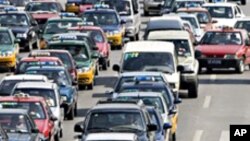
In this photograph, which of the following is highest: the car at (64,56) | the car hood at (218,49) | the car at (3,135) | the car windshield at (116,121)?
the car at (3,135)

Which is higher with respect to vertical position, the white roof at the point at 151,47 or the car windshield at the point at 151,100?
the car windshield at the point at 151,100

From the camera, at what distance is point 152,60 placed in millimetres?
41812

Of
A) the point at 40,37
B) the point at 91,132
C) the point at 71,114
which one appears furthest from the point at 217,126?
the point at 40,37

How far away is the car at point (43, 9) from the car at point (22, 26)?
5574mm

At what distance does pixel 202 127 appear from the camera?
38.4m

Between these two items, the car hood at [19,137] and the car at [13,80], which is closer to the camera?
the car hood at [19,137]

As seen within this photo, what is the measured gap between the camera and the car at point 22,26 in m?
57.4

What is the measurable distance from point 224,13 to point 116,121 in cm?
3546

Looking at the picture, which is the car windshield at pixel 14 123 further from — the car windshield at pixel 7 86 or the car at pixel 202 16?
the car at pixel 202 16

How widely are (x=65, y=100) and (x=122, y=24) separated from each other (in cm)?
2189

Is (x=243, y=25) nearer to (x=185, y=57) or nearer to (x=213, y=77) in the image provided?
(x=213, y=77)

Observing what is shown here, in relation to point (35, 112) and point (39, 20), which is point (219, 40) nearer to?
point (39, 20)

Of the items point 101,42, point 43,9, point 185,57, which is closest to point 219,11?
point 43,9

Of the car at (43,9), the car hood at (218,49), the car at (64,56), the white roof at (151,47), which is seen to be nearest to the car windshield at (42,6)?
the car at (43,9)
